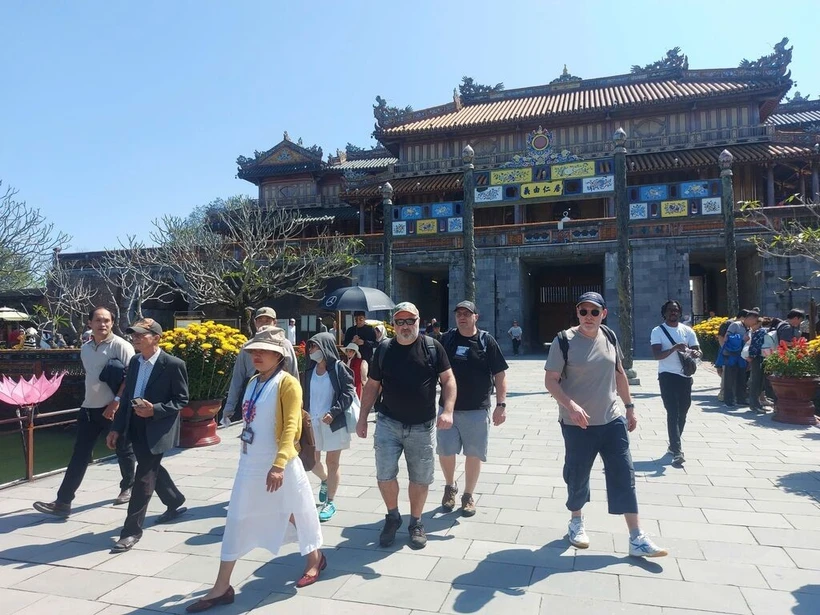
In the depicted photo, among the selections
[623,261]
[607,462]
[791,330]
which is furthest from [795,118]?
[607,462]

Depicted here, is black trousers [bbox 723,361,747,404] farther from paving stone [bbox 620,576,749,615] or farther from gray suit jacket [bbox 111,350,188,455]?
gray suit jacket [bbox 111,350,188,455]

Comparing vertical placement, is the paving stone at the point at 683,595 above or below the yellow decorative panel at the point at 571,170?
below

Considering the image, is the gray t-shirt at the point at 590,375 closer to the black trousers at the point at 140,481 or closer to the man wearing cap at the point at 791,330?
the black trousers at the point at 140,481

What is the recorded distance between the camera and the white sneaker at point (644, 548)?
344cm

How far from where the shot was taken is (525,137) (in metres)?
26.3

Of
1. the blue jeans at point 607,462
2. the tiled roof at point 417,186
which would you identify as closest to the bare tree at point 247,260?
the tiled roof at point 417,186

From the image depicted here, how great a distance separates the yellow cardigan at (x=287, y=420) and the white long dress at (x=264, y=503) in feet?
0.11

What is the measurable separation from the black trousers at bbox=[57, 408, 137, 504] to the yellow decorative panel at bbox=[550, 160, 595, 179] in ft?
45.7

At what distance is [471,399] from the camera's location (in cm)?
433

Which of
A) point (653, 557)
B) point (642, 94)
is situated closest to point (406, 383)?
point (653, 557)

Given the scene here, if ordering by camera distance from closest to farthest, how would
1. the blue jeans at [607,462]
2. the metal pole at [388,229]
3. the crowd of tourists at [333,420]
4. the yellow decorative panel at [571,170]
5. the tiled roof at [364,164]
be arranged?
the crowd of tourists at [333,420]
the blue jeans at [607,462]
the metal pole at [388,229]
the yellow decorative panel at [571,170]
the tiled roof at [364,164]

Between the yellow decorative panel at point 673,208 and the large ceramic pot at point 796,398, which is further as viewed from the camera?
the yellow decorative panel at point 673,208

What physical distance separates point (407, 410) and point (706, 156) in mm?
23834

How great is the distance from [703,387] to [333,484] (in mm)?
10363
